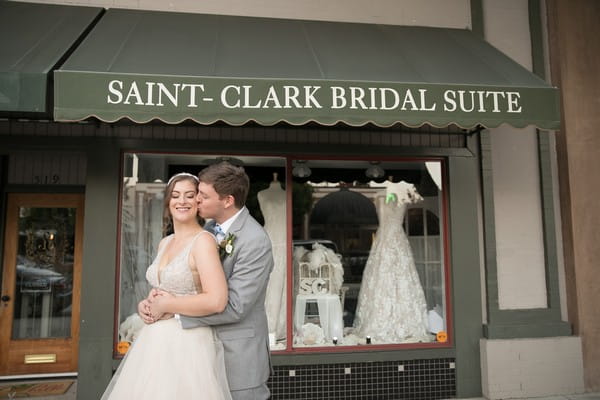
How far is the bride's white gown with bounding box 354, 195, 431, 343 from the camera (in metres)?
5.20

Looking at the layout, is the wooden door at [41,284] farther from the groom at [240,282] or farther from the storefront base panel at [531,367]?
the storefront base panel at [531,367]

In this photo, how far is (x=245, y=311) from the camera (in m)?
2.24

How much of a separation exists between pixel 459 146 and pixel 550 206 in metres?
1.27

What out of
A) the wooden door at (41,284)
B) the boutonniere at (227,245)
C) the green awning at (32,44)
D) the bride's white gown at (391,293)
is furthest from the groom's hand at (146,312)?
the wooden door at (41,284)

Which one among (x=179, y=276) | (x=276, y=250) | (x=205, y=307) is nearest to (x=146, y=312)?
(x=179, y=276)

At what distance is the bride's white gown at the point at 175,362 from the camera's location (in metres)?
2.17

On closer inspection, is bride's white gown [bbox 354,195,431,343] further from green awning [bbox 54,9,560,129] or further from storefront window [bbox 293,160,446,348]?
green awning [bbox 54,9,560,129]

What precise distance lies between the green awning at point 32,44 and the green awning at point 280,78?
208 mm

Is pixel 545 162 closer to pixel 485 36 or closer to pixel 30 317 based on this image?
pixel 485 36

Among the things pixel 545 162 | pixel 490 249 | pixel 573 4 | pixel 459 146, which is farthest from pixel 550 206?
pixel 573 4

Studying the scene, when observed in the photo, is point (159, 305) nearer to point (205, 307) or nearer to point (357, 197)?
point (205, 307)

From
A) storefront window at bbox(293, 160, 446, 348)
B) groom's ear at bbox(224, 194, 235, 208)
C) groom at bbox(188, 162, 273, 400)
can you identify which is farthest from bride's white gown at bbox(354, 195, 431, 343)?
groom's ear at bbox(224, 194, 235, 208)

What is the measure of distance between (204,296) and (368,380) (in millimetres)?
3332

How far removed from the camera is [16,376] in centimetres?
552
